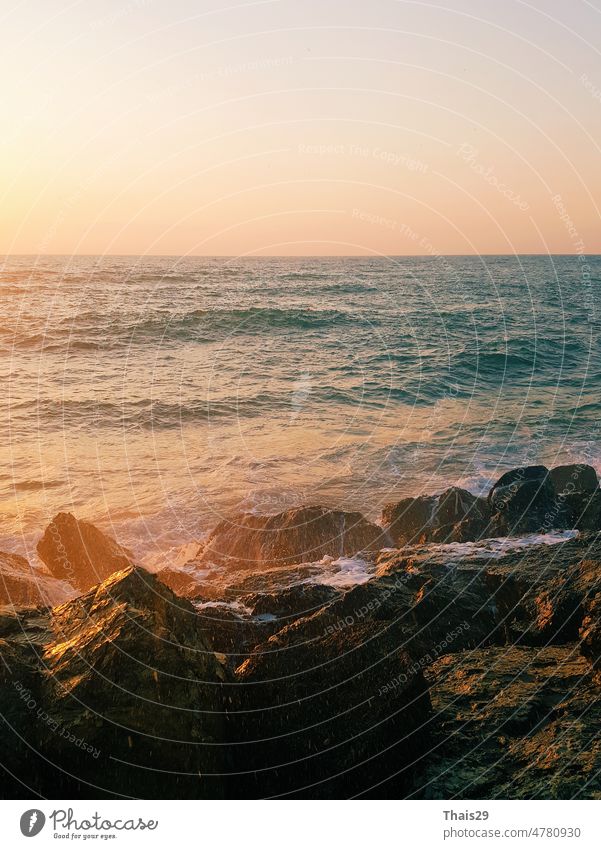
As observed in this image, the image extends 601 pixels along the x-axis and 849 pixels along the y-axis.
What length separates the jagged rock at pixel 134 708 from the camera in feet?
21.5

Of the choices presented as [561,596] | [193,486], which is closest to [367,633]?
[561,596]

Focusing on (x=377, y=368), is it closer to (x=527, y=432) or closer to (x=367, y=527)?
(x=527, y=432)

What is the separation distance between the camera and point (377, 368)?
3669cm

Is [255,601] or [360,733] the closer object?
[360,733]

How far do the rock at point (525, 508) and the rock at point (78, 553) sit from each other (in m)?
8.78

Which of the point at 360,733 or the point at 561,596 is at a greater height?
the point at 561,596

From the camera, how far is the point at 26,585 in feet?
41.0

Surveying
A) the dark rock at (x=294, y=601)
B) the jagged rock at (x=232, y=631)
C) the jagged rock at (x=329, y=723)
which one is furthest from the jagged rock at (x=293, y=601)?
the jagged rock at (x=329, y=723)

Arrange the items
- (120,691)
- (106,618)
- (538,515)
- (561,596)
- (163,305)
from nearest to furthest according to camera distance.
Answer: (120,691)
(106,618)
(561,596)
(538,515)
(163,305)

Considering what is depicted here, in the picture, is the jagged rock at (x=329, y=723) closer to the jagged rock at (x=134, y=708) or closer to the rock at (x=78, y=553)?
the jagged rock at (x=134, y=708)

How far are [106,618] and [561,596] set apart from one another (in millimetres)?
6477

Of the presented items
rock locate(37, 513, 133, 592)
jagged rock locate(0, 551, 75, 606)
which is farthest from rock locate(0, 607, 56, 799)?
rock locate(37, 513, 133, 592)

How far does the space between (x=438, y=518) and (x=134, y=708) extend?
1064cm

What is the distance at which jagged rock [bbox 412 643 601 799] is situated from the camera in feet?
22.2
